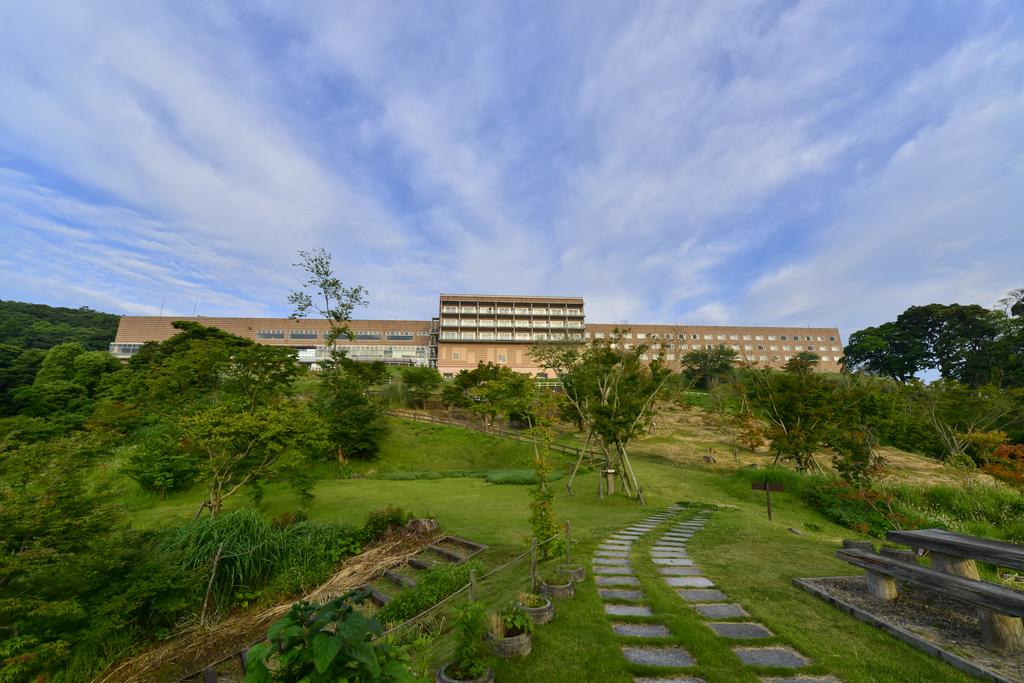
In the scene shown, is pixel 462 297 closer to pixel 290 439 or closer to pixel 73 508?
pixel 290 439

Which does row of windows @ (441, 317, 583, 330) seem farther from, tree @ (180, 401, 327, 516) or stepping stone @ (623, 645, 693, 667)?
stepping stone @ (623, 645, 693, 667)

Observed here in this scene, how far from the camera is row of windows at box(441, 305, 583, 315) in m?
74.1

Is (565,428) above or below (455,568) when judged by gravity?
above

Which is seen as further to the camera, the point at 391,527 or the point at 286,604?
the point at 391,527

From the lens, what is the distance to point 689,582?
6.55m

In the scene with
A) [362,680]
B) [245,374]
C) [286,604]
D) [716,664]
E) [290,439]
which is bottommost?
[286,604]

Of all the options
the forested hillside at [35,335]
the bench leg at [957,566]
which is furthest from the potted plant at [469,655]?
the forested hillside at [35,335]

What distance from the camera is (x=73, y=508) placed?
611 centimetres

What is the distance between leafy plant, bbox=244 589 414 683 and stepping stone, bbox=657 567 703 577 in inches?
239

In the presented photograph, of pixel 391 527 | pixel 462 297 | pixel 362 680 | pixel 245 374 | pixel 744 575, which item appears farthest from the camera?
pixel 462 297

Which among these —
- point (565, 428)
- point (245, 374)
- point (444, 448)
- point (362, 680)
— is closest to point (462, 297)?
point (565, 428)

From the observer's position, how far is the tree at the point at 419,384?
3925 cm

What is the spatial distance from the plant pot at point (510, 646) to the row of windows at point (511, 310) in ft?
232

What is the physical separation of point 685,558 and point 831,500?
34.9ft
